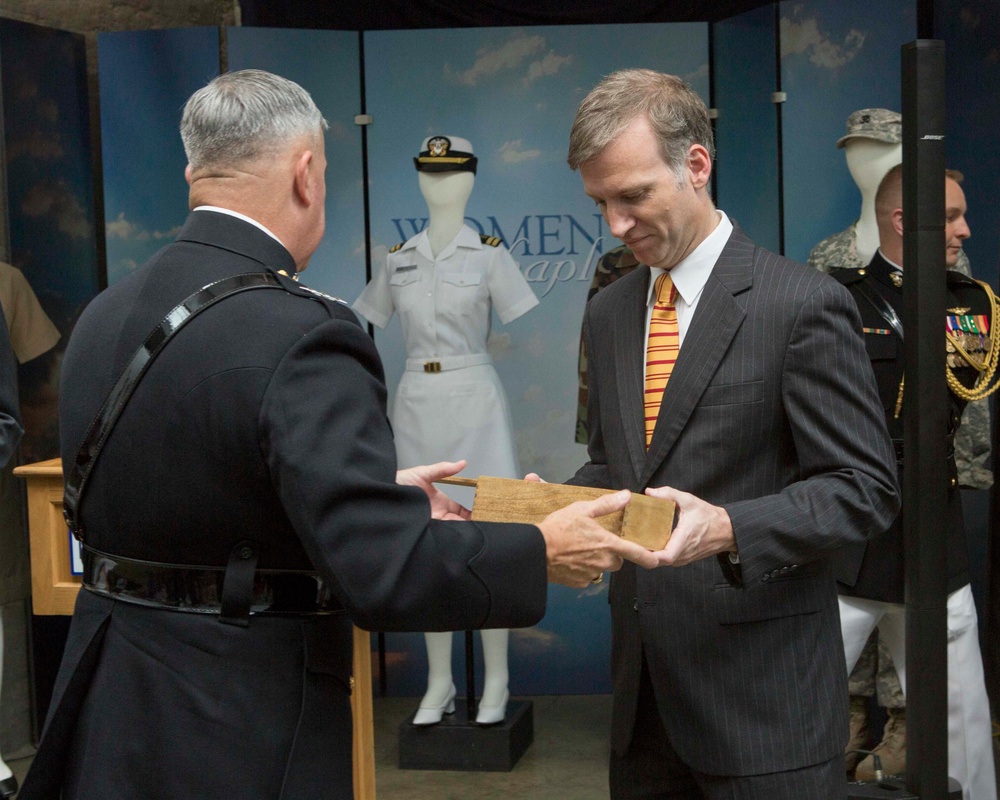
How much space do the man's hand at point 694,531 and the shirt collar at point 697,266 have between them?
15.9 inches

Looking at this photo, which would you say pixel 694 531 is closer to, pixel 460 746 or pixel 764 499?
pixel 764 499

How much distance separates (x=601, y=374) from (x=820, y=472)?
49 cm

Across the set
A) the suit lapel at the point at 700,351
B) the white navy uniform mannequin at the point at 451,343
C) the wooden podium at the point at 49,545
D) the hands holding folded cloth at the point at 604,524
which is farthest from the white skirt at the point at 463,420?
the hands holding folded cloth at the point at 604,524

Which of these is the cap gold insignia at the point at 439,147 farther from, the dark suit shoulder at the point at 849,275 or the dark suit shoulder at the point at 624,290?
the dark suit shoulder at the point at 624,290

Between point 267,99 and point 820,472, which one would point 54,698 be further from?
point 820,472

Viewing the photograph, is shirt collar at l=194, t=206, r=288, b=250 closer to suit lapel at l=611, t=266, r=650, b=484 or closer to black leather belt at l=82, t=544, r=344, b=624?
black leather belt at l=82, t=544, r=344, b=624

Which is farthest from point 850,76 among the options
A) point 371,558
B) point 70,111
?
point 371,558

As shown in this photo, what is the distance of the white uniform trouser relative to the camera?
341 centimetres

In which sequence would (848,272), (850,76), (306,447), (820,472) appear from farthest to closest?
(850,76)
(848,272)
(820,472)
(306,447)

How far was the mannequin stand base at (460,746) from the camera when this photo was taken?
4.28 meters

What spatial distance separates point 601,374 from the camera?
216 cm

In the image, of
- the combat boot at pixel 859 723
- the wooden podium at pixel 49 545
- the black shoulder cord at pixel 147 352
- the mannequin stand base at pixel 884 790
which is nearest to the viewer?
the black shoulder cord at pixel 147 352

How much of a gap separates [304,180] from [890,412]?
2.37 metres

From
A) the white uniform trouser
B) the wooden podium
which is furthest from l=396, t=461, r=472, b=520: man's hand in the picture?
the white uniform trouser
